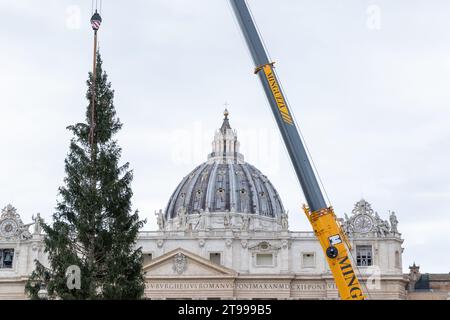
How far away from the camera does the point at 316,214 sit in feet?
122

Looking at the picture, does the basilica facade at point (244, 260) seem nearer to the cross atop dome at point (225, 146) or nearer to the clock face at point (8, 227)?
the clock face at point (8, 227)

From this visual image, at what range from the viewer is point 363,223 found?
107m

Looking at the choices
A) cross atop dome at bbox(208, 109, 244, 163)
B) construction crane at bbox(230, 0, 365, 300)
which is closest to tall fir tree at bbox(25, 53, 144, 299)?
construction crane at bbox(230, 0, 365, 300)

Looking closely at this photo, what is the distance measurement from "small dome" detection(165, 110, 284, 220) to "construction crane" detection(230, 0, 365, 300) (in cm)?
11493

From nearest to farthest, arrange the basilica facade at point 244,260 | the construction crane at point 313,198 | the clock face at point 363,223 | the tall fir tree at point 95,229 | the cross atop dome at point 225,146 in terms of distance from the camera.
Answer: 1. the construction crane at point 313,198
2. the tall fir tree at point 95,229
3. the basilica facade at point 244,260
4. the clock face at point 363,223
5. the cross atop dome at point 225,146

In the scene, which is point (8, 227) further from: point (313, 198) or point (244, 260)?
point (313, 198)

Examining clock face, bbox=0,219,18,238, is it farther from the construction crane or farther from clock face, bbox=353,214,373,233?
the construction crane

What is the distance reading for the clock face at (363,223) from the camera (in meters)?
107

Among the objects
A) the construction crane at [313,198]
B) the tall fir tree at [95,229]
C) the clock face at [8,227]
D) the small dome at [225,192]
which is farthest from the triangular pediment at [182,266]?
Result: the construction crane at [313,198]

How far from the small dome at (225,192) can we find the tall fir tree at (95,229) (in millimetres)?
110872

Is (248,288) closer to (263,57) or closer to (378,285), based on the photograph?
(378,285)

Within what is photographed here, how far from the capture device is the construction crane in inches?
1457
